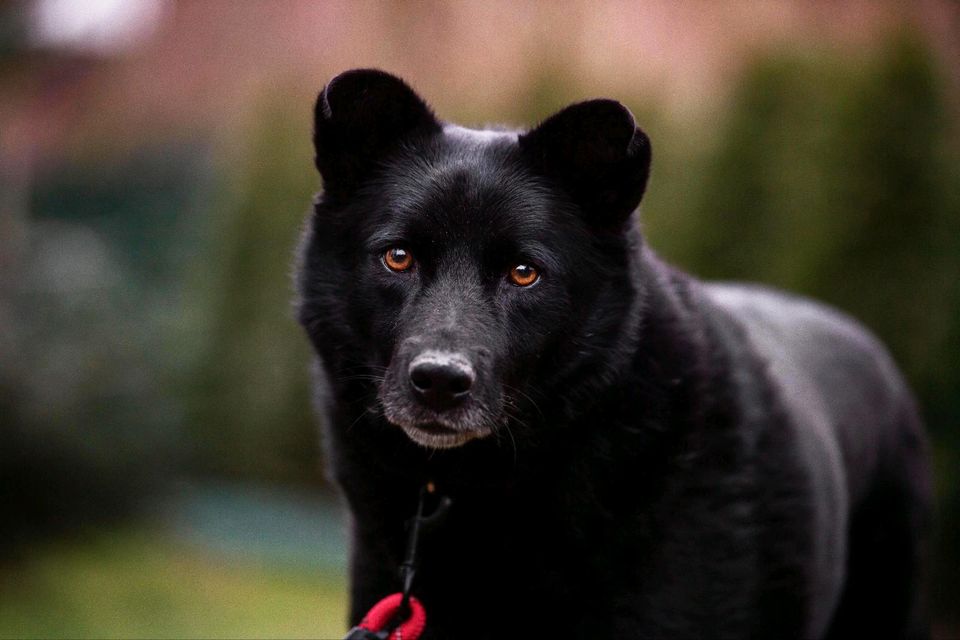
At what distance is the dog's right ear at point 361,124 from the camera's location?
2.51 m

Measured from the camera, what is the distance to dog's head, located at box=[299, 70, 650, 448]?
2.31 metres

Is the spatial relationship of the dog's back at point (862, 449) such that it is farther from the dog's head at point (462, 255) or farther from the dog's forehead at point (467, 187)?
the dog's forehead at point (467, 187)

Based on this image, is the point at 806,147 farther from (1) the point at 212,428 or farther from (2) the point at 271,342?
(1) the point at 212,428

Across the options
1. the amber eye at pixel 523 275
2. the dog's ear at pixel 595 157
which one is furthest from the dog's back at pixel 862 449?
the amber eye at pixel 523 275

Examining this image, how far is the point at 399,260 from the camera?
7.98 ft

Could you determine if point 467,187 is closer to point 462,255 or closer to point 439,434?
point 462,255

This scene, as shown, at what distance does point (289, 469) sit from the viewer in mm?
9031

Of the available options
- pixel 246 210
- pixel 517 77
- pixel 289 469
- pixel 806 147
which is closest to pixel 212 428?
pixel 289 469

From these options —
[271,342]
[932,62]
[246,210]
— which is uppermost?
[932,62]

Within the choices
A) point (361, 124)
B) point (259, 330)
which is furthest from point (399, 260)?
point (259, 330)

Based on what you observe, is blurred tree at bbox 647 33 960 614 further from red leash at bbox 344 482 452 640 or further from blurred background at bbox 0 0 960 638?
red leash at bbox 344 482 452 640

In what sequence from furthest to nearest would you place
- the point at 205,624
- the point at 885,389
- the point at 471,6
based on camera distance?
the point at 471,6 → the point at 205,624 → the point at 885,389

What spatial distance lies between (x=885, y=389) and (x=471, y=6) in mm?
4914

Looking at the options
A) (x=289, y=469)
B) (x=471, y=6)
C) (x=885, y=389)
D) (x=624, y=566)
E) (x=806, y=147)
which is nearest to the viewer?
(x=624, y=566)
